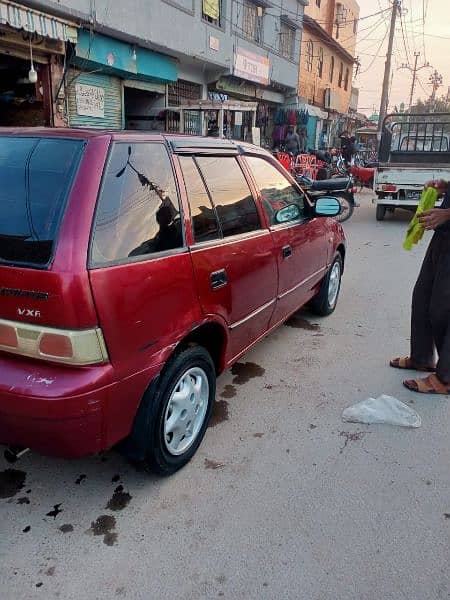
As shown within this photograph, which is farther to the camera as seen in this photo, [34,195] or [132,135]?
[132,135]

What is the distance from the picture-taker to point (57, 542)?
207 centimetres

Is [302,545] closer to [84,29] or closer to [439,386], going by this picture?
[439,386]

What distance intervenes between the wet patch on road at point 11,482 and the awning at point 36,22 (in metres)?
7.35

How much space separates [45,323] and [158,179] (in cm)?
89

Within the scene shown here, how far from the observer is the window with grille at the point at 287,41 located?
19.7 metres

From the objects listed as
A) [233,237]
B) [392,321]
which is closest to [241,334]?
[233,237]

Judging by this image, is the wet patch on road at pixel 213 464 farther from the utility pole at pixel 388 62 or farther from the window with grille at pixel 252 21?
the utility pole at pixel 388 62

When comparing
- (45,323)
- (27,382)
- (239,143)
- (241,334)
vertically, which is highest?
(239,143)

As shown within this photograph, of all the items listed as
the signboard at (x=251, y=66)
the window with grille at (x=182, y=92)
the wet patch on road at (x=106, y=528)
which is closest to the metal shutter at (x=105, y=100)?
the window with grille at (x=182, y=92)

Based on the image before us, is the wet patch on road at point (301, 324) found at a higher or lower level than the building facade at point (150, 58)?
lower

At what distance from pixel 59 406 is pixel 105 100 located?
35.8ft

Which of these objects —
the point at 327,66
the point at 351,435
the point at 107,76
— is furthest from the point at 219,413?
the point at 327,66

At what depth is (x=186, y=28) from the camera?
503 inches

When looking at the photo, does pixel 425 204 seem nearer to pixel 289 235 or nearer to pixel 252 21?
pixel 289 235
